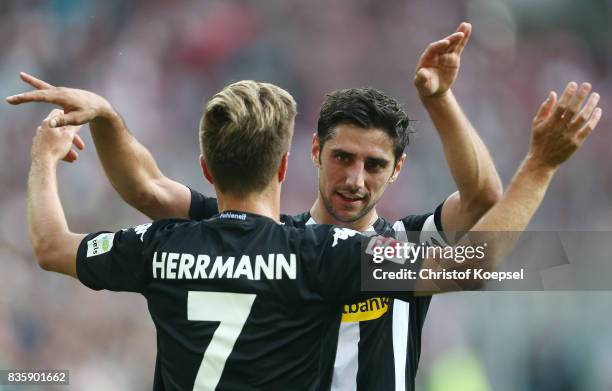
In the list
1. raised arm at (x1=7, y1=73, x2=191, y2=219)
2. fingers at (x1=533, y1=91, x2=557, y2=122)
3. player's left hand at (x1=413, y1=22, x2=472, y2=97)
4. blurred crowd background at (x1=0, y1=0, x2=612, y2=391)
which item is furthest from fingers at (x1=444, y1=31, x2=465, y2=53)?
blurred crowd background at (x1=0, y1=0, x2=612, y2=391)

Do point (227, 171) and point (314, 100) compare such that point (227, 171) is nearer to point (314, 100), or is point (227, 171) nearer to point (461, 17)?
point (314, 100)

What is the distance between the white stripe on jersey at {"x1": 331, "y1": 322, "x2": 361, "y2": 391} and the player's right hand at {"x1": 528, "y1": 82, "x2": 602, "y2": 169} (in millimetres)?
1217

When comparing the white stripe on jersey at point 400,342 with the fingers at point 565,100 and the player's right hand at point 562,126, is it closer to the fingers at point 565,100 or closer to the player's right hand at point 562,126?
the player's right hand at point 562,126

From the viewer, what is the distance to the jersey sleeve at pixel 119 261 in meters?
2.64

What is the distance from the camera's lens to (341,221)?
3.73 meters

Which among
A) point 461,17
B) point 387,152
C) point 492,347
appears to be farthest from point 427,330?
point 387,152

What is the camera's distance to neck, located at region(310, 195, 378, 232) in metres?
3.76

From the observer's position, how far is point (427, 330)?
24.0 feet

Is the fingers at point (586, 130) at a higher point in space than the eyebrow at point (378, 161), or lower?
lower

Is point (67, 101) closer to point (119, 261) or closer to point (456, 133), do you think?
point (119, 261)

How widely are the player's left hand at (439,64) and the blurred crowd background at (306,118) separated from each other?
467 centimetres

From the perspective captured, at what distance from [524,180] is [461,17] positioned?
618 cm

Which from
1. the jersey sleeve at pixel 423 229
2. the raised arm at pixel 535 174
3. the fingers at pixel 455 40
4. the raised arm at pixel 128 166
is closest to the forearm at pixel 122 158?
the raised arm at pixel 128 166

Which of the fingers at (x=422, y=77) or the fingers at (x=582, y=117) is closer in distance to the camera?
the fingers at (x=582, y=117)
